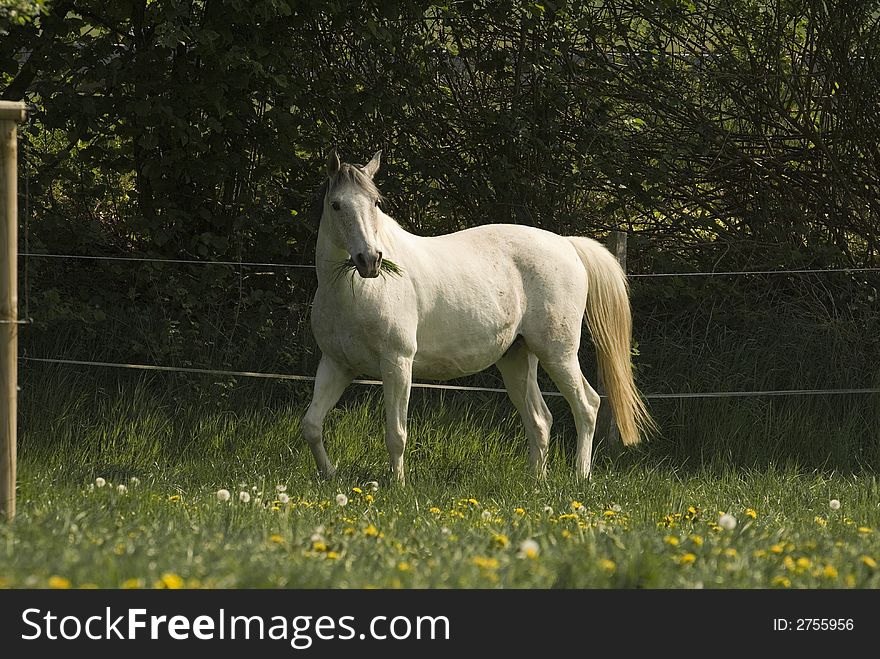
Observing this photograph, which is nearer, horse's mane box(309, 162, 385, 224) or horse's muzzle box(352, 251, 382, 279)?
horse's muzzle box(352, 251, 382, 279)

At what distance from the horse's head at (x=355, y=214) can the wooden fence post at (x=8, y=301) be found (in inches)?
70.2

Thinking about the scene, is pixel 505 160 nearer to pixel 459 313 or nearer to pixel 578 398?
pixel 578 398

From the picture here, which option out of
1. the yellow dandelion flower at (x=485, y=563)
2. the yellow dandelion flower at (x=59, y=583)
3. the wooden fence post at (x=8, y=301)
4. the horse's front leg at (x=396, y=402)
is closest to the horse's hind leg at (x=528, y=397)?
the horse's front leg at (x=396, y=402)

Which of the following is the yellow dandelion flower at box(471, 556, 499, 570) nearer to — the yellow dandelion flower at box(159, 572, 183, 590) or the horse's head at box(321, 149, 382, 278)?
the yellow dandelion flower at box(159, 572, 183, 590)

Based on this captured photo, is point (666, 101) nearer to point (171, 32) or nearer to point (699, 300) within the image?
point (699, 300)

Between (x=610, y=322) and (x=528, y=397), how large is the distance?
0.75 meters

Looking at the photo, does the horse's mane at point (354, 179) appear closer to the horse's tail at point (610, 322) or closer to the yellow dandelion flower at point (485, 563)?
the horse's tail at point (610, 322)

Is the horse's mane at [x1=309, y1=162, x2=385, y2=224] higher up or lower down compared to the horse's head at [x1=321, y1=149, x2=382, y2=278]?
higher up

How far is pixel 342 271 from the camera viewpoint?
20.2 ft

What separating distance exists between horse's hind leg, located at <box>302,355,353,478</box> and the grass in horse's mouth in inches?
21.3

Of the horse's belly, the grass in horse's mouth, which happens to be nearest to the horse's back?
the horse's belly

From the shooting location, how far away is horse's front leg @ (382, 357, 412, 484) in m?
6.31

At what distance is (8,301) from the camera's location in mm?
4543

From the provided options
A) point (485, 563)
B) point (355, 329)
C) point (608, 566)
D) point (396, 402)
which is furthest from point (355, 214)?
point (608, 566)
